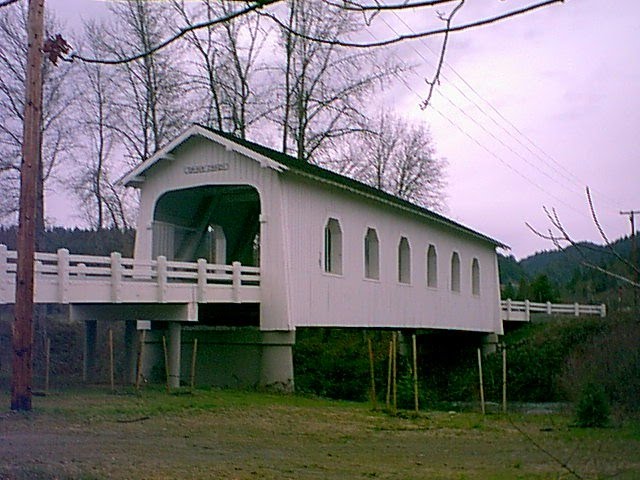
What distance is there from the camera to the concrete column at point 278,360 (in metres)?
23.0

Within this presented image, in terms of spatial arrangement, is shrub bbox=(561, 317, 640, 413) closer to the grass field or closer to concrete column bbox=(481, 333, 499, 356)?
the grass field

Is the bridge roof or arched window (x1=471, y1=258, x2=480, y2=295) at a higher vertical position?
the bridge roof

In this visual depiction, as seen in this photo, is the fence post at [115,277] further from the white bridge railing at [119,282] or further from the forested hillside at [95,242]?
the forested hillside at [95,242]

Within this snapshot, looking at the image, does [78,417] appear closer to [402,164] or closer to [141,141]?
[141,141]

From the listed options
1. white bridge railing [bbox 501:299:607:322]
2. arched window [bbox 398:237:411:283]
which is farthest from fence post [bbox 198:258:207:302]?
white bridge railing [bbox 501:299:607:322]

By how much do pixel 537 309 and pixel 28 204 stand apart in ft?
103

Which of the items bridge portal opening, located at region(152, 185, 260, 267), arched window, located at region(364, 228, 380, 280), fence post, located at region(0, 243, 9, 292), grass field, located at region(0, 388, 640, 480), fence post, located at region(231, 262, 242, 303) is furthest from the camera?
arched window, located at region(364, 228, 380, 280)

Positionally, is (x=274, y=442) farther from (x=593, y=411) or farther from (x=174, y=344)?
(x=174, y=344)

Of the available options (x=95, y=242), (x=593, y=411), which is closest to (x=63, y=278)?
(x=593, y=411)

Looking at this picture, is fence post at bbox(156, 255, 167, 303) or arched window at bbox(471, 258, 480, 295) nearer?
fence post at bbox(156, 255, 167, 303)

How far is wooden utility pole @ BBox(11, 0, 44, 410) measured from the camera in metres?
15.4

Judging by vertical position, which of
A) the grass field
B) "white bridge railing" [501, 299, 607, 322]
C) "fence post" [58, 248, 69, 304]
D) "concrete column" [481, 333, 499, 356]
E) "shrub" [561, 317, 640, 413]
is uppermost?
"white bridge railing" [501, 299, 607, 322]

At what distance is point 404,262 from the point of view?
1182 inches

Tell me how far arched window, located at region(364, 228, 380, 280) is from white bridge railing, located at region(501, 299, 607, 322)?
45.5ft
